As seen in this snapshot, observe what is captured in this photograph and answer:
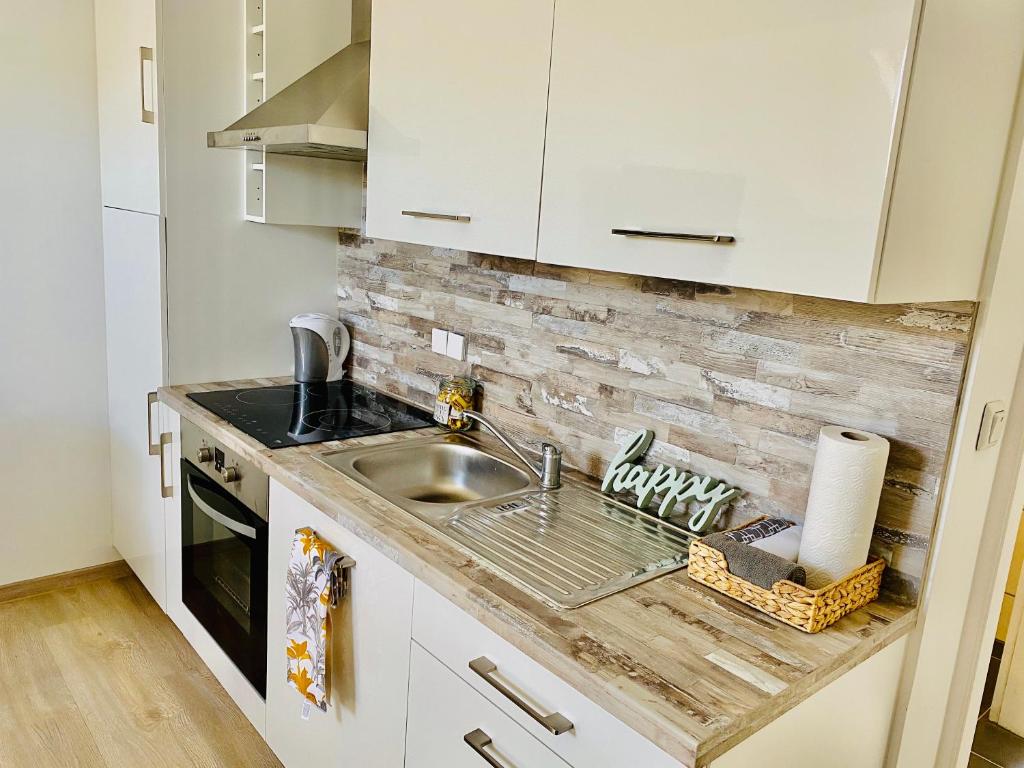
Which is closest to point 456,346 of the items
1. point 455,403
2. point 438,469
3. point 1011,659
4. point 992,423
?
point 455,403

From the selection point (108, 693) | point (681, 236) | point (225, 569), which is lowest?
point (108, 693)

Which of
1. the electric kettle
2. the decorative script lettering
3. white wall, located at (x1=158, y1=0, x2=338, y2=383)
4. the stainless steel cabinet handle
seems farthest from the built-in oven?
the decorative script lettering

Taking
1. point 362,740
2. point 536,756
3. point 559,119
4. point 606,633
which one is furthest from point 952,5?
point 362,740

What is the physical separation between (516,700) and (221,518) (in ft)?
3.91

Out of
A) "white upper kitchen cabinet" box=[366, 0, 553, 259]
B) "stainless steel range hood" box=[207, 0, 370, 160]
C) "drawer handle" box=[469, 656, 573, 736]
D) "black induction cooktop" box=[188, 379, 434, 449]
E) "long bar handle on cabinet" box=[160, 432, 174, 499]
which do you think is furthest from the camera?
"long bar handle on cabinet" box=[160, 432, 174, 499]

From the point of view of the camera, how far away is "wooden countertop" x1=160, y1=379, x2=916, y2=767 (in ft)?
3.27

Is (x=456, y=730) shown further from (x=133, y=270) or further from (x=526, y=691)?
(x=133, y=270)

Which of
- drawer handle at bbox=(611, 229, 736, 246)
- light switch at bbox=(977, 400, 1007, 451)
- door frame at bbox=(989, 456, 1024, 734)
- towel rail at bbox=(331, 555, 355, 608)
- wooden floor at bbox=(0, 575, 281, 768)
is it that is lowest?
wooden floor at bbox=(0, 575, 281, 768)

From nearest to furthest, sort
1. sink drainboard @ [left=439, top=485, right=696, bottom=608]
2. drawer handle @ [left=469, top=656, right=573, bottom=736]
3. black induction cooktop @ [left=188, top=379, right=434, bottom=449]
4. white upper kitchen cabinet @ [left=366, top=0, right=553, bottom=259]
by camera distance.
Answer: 1. drawer handle @ [left=469, top=656, right=573, bottom=736]
2. sink drainboard @ [left=439, top=485, right=696, bottom=608]
3. white upper kitchen cabinet @ [left=366, top=0, right=553, bottom=259]
4. black induction cooktop @ [left=188, top=379, right=434, bottom=449]

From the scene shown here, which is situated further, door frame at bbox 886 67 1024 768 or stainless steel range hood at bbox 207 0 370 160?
stainless steel range hood at bbox 207 0 370 160

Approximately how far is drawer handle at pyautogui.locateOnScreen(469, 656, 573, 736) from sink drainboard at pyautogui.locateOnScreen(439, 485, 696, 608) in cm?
14

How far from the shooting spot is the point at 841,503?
4.11 feet

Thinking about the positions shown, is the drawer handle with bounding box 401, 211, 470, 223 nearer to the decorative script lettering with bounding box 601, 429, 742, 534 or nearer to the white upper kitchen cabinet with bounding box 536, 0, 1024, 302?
the white upper kitchen cabinet with bounding box 536, 0, 1024, 302

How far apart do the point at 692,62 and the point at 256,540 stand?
1.44 m
